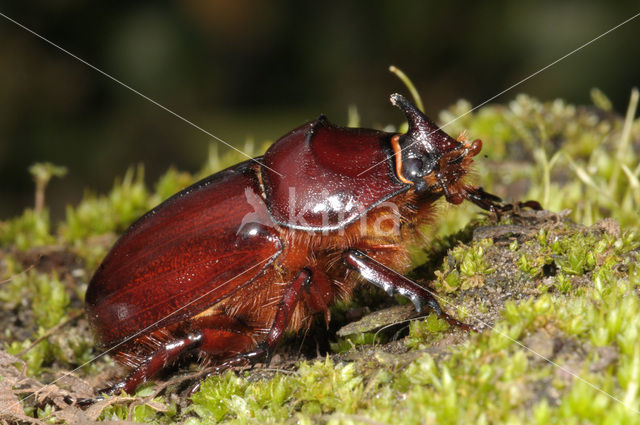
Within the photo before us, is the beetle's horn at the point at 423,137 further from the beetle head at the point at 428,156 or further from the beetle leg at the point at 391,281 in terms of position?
the beetle leg at the point at 391,281

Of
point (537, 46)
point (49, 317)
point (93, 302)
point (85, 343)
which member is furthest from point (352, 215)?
point (537, 46)

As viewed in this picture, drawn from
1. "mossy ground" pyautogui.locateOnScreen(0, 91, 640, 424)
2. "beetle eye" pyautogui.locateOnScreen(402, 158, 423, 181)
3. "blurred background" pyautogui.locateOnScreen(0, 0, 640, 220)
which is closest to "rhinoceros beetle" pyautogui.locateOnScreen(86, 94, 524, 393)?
"beetle eye" pyautogui.locateOnScreen(402, 158, 423, 181)

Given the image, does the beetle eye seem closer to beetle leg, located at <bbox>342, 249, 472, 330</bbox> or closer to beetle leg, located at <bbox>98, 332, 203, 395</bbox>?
beetle leg, located at <bbox>342, 249, 472, 330</bbox>

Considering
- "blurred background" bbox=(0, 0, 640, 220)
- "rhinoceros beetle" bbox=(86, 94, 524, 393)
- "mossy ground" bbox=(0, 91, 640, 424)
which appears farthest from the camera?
"blurred background" bbox=(0, 0, 640, 220)

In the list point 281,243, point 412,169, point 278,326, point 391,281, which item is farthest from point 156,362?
point 412,169

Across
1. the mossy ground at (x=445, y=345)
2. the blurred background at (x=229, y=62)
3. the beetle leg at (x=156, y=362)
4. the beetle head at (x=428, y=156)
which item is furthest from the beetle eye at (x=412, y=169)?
the blurred background at (x=229, y=62)

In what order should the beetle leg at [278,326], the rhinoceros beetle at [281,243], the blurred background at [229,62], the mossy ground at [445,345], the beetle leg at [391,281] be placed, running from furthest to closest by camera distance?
the blurred background at [229,62] < the rhinoceros beetle at [281,243] < the beetle leg at [278,326] < the beetle leg at [391,281] < the mossy ground at [445,345]

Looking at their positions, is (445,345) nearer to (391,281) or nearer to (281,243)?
(391,281)
